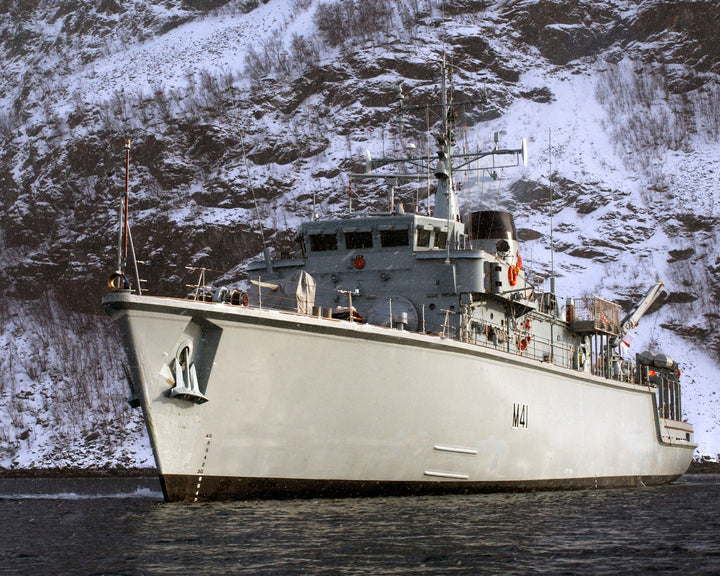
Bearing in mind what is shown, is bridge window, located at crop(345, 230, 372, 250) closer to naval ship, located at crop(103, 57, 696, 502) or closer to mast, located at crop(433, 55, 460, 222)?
naval ship, located at crop(103, 57, 696, 502)

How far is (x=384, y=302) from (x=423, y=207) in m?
50.5

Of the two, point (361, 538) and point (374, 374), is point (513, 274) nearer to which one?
point (374, 374)

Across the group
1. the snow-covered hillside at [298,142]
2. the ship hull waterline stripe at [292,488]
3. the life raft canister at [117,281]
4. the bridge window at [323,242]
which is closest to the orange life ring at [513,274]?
the bridge window at [323,242]

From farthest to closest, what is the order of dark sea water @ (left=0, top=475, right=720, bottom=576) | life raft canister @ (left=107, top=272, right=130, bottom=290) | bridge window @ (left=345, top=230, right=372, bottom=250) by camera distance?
1. bridge window @ (left=345, top=230, right=372, bottom=250)
2. life raft canister @ (left=107, top=272, right=130, bottom=290)
3. dark sea water @ (left=0, top=475, right=720, bottom=576)

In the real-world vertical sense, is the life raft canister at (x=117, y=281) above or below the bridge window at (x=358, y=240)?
below

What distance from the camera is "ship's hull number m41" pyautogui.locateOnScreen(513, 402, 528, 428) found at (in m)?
23.9

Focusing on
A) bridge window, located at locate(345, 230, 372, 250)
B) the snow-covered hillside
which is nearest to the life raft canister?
bridge window, located at locate(345, 230, 372, 250)

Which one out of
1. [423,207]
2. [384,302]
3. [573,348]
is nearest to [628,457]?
[573,348]

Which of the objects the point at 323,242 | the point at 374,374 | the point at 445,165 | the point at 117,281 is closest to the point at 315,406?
the point at 374,374

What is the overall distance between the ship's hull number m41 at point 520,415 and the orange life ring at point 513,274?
10.8 ft

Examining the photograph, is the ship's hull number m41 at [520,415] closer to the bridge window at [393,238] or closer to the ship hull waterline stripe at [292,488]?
the ship hull waterline stripe at [292,488]

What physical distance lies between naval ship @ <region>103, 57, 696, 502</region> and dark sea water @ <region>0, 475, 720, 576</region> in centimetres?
95

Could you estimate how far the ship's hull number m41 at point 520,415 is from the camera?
23859mm

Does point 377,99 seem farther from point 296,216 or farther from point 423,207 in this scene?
point 423,207
